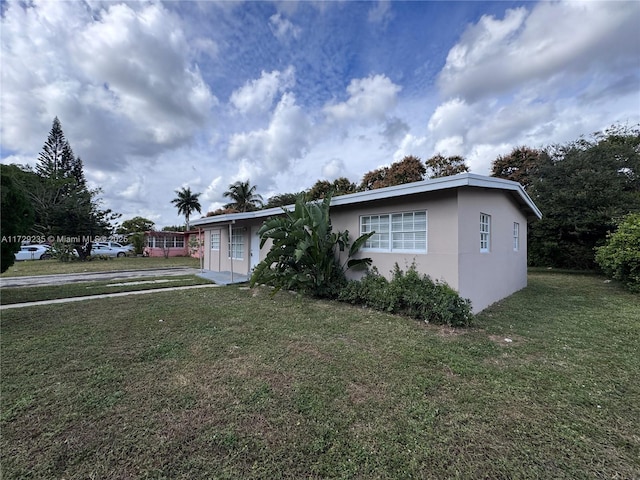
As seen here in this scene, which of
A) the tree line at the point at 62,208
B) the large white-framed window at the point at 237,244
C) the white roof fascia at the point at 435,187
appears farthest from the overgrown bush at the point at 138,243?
the white roof fascia at the point at 435,187

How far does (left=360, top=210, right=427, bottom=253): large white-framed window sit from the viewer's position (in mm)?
7215

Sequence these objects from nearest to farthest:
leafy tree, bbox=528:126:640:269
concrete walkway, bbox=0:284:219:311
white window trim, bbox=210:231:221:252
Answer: concrete walkway, bbox=0:284:219:311 → leafy tree, bbox=528:126:640:269 → white window trim, bbox=210:231:221:252

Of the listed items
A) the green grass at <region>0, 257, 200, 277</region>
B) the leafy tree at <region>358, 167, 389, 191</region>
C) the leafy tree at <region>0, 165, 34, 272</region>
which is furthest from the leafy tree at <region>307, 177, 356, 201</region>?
the leafy tree at <region>0, 165, 34, 272</region>

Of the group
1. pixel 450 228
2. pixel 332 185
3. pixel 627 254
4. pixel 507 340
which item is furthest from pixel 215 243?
pixel 627 254

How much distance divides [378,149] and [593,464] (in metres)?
14.4

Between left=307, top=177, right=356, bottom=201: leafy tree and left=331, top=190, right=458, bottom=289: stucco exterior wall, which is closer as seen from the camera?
left=331, top=190, right=458, bottom=289: stucco exterior wall

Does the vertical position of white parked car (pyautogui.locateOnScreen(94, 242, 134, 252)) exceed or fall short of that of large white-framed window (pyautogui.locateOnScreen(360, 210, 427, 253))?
it falls short

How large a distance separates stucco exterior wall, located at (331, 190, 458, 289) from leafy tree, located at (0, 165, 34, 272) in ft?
27.5

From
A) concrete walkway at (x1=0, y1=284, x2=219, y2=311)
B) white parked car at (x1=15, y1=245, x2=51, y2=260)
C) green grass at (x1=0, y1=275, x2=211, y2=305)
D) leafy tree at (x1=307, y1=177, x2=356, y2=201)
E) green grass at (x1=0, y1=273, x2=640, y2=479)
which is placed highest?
leafy tree at (x1=307, y1=177, x2=356, y2=201)

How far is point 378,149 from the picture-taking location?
15031mm

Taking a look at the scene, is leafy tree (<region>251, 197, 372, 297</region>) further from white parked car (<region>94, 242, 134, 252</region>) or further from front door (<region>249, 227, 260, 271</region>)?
white parked car (<region>94, 242, 134, 252</region>)

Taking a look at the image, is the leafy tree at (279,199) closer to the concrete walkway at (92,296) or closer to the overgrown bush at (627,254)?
the concrete walkway at (92,296)

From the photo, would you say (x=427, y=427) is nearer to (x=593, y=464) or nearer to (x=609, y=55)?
(x=593, y=464)

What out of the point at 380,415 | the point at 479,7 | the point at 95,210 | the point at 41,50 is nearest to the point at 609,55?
the point at 479,7
